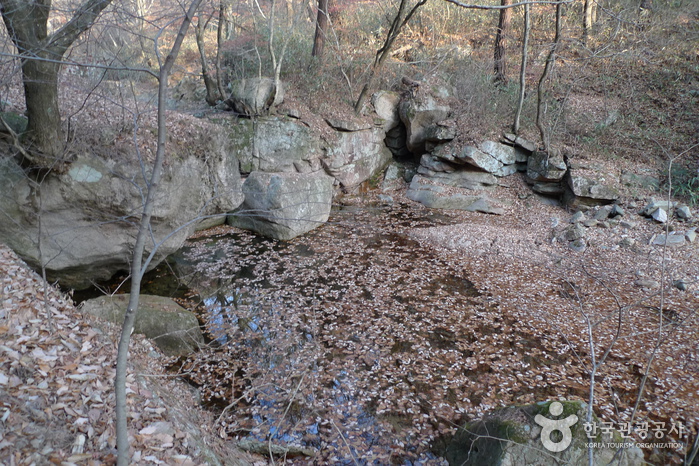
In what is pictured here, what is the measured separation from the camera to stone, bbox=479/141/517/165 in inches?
513

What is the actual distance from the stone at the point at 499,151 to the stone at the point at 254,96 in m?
6.62

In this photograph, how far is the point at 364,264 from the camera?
28.9 ft

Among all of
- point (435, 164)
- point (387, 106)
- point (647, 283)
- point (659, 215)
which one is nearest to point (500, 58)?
point (387, 106)

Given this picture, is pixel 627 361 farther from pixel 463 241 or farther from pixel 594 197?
pixel 594 197

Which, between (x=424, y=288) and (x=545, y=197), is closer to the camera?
(x=424, y=288)

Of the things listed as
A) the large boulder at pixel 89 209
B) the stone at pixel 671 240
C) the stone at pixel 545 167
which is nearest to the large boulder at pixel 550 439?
the large boulder at pixel 89 209

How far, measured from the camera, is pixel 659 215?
9.45 metres

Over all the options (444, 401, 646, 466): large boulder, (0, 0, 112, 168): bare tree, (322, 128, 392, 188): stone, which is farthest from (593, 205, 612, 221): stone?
(0, 0, 112, 168): bare tree

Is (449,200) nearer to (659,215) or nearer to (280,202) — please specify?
(659,215)

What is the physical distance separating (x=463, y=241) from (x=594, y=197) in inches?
163

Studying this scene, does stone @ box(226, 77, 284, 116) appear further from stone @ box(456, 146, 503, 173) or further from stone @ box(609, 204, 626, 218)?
stone @ box(609, 204, 626, 218)

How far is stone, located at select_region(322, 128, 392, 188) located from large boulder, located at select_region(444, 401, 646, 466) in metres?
10.4

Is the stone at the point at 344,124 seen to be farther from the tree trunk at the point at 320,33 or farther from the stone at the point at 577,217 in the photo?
the stone at the point at 577,217

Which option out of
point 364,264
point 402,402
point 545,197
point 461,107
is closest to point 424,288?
point 364,264
